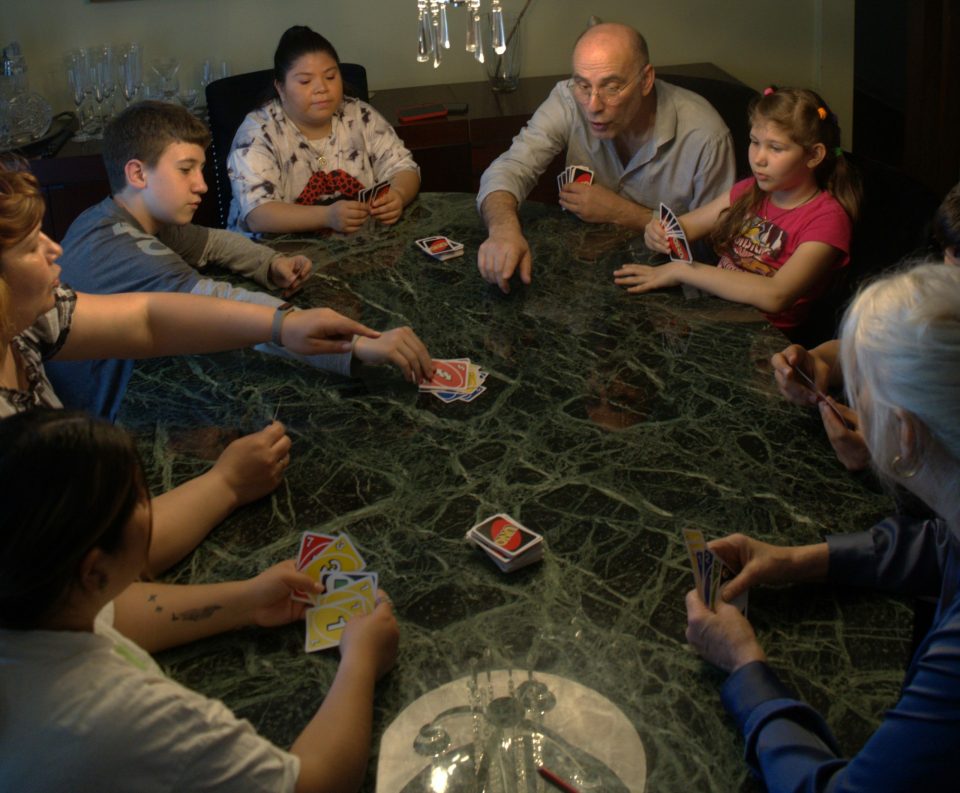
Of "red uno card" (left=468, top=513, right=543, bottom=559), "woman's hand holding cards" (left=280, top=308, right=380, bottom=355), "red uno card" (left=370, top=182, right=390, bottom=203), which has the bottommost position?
"red uno card" (left=468, top=513, right=543, bottom=559)

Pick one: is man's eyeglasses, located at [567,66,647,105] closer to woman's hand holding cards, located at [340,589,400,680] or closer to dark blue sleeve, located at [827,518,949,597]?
dark blue sleeve, located at [827,518,949,597]

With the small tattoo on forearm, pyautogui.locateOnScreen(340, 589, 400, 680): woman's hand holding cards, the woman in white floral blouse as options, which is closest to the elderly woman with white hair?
pyautogui.locateOnScreen(340, 589, 400, 680): woman's hand holding cards

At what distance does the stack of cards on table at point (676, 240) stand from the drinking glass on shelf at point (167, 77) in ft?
9.01

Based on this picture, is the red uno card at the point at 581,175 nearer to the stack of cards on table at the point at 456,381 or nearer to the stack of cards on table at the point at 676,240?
the stack of cards on table at the point at 676,240

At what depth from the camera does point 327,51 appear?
3344 millimetres

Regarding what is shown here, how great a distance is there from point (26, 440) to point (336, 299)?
1.51 metres

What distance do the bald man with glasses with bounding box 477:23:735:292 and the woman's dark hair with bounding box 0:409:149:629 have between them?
1811mm

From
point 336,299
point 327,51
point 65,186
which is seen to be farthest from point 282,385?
point 65,186

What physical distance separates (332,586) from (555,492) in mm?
433

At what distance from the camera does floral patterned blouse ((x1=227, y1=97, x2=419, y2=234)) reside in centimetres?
324

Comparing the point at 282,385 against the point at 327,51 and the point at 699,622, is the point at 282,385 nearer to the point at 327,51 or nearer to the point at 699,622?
the point at 699,622

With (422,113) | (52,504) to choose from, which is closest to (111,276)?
(52,504)

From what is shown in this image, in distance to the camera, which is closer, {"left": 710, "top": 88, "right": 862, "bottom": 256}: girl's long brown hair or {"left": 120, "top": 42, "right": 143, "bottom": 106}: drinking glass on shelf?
{"left": 710, "top": 88, "right": 862, "bottom": 256}: girl's long brown hair

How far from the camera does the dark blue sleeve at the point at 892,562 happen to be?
1483 millimetres
